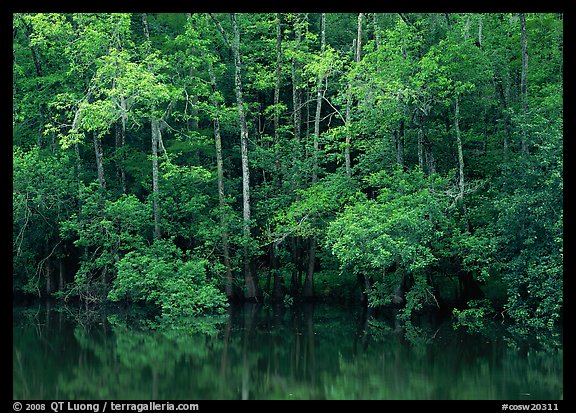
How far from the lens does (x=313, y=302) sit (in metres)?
27.0

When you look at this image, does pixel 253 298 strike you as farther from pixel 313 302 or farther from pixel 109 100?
→ pixel 109 100

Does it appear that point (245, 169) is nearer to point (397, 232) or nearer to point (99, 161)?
point (99, 161)

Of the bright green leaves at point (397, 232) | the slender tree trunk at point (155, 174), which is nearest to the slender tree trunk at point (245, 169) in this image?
the slender tree trunk at point (155, 174)

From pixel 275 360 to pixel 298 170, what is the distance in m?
11.2

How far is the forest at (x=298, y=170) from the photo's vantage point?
20.9m

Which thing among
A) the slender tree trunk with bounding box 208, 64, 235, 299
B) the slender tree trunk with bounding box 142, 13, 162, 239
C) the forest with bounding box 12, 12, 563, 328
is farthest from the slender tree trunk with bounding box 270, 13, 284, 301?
the slender tree trunk with bounding box 142, 13, 162, 239

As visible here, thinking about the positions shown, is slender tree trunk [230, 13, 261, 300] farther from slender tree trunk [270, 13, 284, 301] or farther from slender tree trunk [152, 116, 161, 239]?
slender tree trunk [152, 116, 161, 239]

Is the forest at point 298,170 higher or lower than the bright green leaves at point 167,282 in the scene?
higher

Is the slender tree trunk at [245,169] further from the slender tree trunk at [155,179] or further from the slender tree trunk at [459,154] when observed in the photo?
the slender tree trunk at [459,154]

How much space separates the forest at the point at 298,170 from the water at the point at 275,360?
1.89 meters

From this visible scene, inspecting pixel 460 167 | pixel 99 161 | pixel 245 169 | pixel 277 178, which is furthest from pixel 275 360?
pixel 99 161

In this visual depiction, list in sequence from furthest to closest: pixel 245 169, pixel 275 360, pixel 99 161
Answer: pixel 99 161, pixel 245 169, pixel 275 360

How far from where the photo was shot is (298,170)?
26469 millimetres
